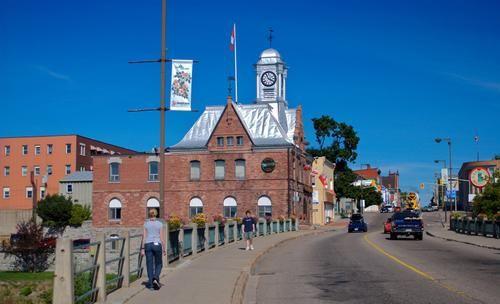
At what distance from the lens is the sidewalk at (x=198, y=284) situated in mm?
13734

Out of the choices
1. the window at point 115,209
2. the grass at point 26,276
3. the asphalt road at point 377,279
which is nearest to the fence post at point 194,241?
the asphalt road at point 377,279

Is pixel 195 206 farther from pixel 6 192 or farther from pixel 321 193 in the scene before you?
pixel 6 192

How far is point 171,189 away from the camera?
7044 cm

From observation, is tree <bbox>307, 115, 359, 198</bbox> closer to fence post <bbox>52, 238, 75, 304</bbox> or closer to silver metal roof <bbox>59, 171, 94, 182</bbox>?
A: silver metal roof <bbox>59, 171, 94, 182</bbox>

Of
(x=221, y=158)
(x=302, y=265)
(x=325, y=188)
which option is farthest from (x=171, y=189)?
(x=302, y=265)

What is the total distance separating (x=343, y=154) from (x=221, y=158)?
3641cm

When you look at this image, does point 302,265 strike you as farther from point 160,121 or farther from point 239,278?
point 160,121

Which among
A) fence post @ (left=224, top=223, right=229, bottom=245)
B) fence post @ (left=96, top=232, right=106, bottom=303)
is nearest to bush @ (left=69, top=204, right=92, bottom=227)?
fence post @ (left=224, top=223, right=229, bottom=245)

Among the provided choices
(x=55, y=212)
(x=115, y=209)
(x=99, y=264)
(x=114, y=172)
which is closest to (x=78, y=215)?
(x=55, y=212)

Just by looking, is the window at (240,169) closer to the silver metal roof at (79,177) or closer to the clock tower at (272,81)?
the clock tower at (272,81)

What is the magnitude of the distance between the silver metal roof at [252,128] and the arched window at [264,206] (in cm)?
570

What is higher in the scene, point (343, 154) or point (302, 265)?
point (343, 154)

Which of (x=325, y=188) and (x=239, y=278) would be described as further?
(x=325, y=188)

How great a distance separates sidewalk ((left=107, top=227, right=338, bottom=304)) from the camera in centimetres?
1373
